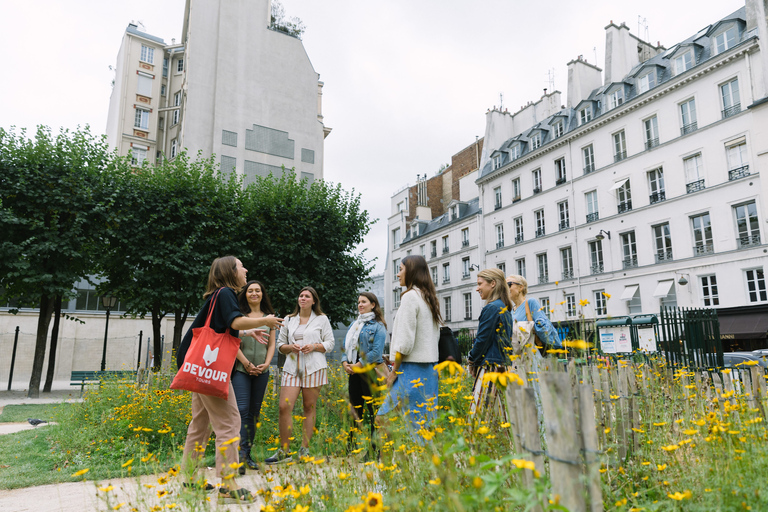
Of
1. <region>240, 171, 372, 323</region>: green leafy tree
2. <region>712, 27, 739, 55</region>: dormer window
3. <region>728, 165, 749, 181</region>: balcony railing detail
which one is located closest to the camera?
<region>240, 171, 372, 323</region>: green leafy tree

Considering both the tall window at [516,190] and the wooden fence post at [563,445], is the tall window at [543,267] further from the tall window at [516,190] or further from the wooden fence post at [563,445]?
the wooden fence post at [563,445]

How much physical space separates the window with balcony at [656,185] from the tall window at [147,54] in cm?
4027

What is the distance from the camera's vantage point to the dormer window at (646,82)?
27.8 m

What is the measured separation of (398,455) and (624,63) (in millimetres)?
35604

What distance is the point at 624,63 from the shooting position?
3161 centimetres

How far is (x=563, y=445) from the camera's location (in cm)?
178

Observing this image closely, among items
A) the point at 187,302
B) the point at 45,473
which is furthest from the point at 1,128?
the point at 45,473

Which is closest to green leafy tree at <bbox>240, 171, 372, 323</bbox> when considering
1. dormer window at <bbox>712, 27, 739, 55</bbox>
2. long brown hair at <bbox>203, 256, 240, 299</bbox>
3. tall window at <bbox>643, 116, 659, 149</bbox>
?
long brown hair at <bbox>203, 256, 240, 299</bbox>

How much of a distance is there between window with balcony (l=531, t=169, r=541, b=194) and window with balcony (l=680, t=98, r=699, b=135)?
1039cm

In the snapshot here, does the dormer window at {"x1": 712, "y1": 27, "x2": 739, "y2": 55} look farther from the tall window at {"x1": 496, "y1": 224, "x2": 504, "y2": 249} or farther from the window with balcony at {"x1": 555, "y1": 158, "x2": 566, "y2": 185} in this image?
the tall window at {"x1": 496, "y1": 224, "x2": 504, "y2": 249}

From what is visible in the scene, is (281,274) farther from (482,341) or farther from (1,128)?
(482,341)

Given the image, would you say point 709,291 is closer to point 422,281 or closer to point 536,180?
point 536,180

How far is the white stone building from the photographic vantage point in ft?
73.8

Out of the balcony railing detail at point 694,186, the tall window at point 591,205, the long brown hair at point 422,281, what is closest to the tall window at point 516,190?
the tall window at point 591,205
